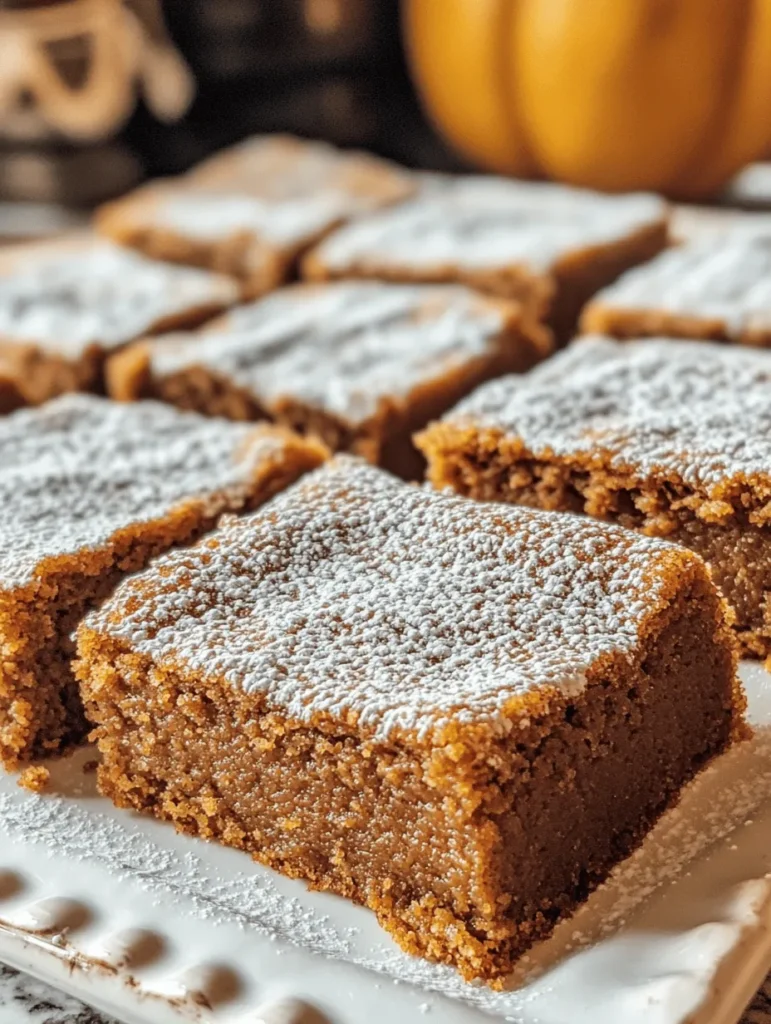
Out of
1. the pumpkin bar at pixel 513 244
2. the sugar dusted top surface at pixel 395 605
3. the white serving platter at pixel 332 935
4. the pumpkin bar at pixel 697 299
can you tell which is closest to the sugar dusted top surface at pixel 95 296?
the pumpkin bar at pixel 513 244

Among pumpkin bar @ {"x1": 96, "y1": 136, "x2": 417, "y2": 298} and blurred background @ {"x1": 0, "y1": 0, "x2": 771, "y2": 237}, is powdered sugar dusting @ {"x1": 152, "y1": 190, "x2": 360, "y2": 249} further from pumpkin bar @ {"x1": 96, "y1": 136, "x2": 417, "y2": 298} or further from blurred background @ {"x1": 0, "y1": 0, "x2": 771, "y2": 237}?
blurred background @ {"x1": 0, "y1": 0, "x2": 771, "y2": 237}

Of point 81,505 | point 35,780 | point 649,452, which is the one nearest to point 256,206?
point 81,505

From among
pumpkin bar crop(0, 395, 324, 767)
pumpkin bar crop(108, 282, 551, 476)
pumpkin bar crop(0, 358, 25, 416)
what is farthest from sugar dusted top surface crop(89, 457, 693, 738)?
pumpkin bar crop(0, 358, 25, 416)

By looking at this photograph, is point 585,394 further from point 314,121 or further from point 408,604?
point 314,121

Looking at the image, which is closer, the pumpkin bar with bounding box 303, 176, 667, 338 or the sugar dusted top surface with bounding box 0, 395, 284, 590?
the sugar dusted top surface with bounding box 0, 395, 284, 590

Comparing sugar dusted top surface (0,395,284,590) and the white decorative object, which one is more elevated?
the white decorative object
